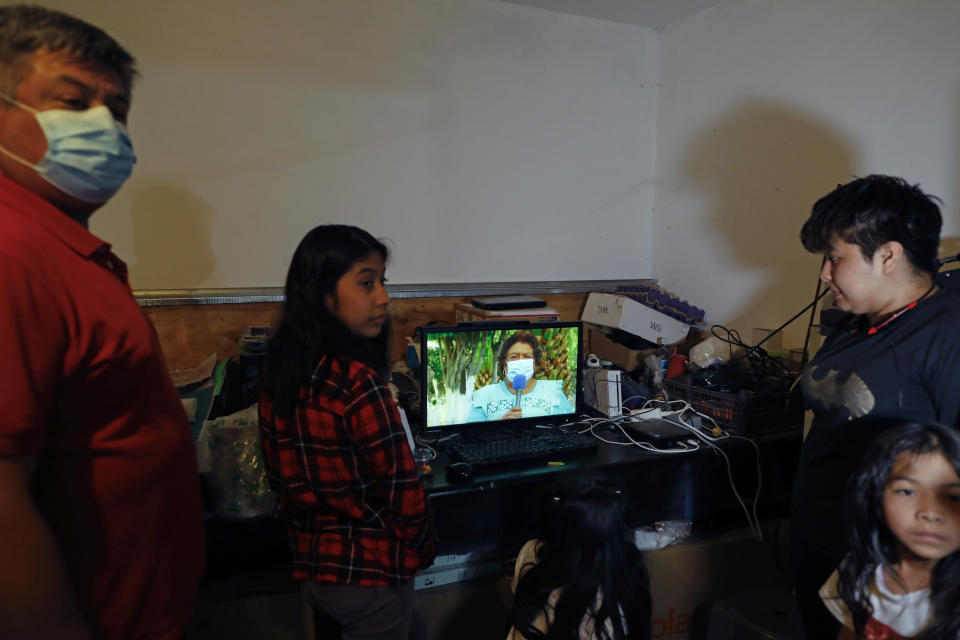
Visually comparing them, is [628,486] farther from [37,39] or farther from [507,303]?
[37,39]

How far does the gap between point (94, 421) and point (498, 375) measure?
1.22m

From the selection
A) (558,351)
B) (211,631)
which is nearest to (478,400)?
(558,351)

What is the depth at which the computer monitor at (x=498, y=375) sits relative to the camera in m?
1.68

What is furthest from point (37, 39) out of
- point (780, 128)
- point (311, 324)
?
point (780, 128)

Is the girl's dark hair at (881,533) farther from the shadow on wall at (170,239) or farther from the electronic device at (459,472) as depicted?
the shadow on wall at (170,239)

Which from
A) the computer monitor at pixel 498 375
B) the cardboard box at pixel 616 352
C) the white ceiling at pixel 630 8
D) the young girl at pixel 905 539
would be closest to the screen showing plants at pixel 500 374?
the computer monitor at pixel 498 375

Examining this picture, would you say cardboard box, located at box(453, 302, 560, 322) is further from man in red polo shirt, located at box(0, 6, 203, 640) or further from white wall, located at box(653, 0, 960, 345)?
man in red polo shirt, located at box(0, 6, 203, 640)

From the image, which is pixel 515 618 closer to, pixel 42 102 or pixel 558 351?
pixel 558 351

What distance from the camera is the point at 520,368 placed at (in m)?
1.78

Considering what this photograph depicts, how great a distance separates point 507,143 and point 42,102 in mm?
1954

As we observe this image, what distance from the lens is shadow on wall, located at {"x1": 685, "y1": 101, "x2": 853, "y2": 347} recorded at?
202 cm

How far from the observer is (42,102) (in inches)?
26.9

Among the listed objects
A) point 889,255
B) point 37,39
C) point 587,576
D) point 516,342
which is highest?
point 37,39

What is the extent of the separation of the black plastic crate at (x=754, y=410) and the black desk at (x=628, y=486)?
0.04 m
